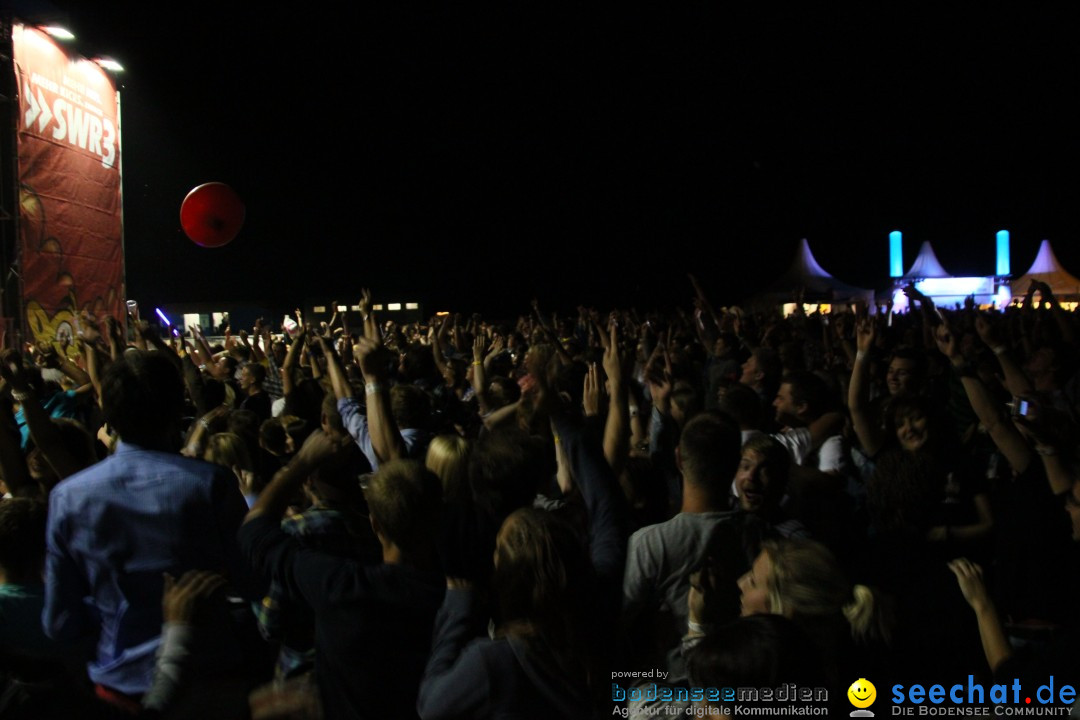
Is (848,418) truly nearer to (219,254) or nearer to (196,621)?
(196,621)

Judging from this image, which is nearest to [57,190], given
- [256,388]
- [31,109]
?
[31,109]

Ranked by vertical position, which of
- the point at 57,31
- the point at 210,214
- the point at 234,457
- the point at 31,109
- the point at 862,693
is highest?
the point at 57,31

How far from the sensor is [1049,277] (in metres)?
33.2

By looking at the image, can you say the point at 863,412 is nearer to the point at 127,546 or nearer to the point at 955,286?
the point at 127,546

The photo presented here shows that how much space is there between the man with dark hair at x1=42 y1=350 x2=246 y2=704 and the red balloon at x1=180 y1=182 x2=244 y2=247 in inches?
435

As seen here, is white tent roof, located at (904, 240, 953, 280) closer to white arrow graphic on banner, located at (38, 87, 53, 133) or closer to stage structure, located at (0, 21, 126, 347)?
stage structure, located at (0, 21, 126, 347)

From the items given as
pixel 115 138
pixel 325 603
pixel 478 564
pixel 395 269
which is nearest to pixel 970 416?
pixel 478 564

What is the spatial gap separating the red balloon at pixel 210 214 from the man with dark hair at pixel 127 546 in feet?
36.3

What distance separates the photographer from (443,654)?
1995mm

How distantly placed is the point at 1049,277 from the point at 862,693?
119 feet

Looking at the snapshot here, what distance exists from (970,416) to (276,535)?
499 centimetres

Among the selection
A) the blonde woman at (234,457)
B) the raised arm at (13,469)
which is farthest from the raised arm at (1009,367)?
the raised arm at (13,469)

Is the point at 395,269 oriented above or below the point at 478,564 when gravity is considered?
above

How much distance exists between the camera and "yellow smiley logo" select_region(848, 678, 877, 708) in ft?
7.57
